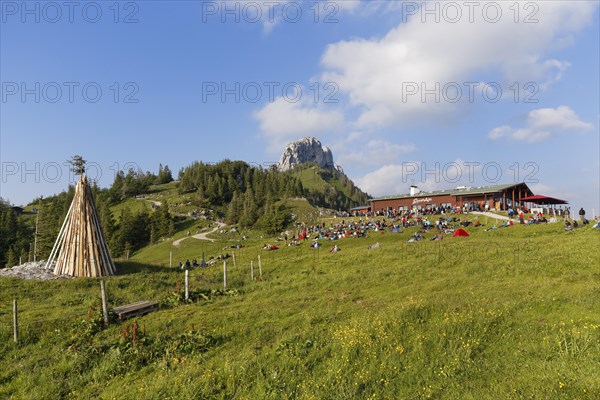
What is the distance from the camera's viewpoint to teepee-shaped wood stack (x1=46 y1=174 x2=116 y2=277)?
27969 mm

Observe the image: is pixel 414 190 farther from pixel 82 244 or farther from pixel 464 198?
pixel 82 244

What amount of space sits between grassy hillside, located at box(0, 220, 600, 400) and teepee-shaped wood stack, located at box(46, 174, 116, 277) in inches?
280

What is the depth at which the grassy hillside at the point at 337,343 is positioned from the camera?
9.48m

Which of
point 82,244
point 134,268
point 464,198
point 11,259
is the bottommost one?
point 11,259

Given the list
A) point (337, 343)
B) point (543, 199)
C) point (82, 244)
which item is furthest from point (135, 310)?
point (543, 199)

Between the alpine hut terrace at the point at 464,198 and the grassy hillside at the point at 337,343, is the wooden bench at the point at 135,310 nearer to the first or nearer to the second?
the grassy hillside at the point at 337,343

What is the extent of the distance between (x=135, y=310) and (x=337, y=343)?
31.9 ft

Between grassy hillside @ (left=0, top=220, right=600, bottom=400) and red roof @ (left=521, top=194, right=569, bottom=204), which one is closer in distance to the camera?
grassy hillside @ (left=0, top=220, right=600, bottom=400)

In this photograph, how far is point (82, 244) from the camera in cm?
2814

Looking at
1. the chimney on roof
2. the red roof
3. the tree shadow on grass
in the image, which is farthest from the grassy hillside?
the chimney on roof

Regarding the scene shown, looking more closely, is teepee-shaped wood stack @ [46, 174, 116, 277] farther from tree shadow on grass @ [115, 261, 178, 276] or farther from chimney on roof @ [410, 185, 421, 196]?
chimney on roof @ [410, 185, 421, 196]

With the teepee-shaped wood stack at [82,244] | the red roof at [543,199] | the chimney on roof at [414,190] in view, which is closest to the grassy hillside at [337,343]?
the teepee-shaped wood stack at [82,244]

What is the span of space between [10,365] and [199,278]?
15410 mm

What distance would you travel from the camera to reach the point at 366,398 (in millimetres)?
8938
